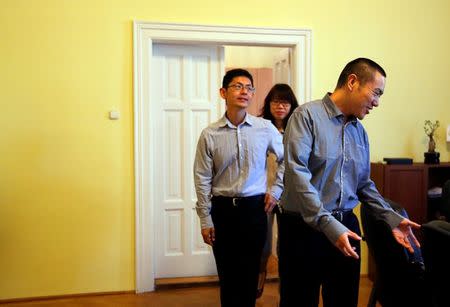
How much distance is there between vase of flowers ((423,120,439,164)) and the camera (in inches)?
123

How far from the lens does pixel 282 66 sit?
3.55m

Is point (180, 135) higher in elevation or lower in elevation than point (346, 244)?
higher

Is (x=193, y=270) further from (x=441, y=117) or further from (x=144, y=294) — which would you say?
(x=441, y=117)

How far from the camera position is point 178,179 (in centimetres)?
322

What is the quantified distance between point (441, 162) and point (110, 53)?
2727 millimetres

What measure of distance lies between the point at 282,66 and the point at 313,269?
2.36 m

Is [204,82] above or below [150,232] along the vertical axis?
above

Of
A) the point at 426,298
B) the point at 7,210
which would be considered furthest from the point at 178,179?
the point at 426,298

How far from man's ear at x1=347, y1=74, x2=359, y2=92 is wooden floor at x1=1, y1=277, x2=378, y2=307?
1.87 metres

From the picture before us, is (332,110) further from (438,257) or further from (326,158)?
(438,257)

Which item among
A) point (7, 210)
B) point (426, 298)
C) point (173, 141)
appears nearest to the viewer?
point (426, 298)

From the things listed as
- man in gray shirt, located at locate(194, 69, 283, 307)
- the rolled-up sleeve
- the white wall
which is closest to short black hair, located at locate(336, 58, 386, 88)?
the rolled-up sleeve

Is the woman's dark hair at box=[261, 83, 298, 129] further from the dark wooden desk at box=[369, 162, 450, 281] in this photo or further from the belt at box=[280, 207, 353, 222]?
the belt at box=[280, 207, 353, 222]

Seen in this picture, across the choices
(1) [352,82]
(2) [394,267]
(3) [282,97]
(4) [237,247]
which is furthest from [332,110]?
(3) [282,97]
